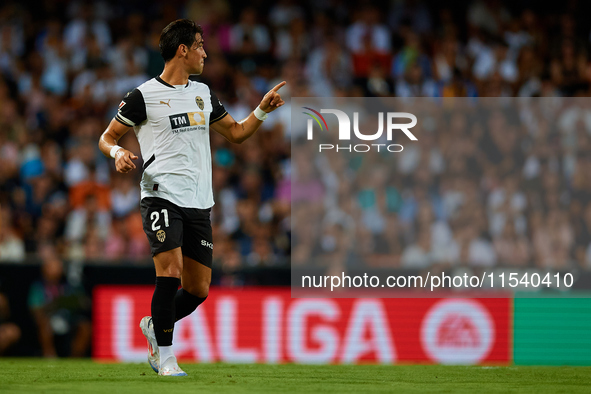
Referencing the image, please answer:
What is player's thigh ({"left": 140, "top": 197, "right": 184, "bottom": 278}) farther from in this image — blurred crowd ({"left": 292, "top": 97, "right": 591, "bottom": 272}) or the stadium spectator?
the stadium spectator

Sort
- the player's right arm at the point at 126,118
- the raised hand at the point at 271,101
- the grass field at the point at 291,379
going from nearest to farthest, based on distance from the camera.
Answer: the grass field at the point at 291,379 < the player's right arm at the point at 126,118 < the raised hand at the point at 271,101

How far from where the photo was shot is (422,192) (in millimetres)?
10727

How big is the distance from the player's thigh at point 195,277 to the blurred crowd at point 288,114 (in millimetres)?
4343

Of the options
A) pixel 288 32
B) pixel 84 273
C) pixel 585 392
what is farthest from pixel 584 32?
pixel 585 392

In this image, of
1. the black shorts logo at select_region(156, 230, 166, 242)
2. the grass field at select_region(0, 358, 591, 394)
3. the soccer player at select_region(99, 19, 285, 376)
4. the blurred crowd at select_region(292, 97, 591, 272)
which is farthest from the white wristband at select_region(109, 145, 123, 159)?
the blurred crowd at select_region(292, 97, 591, 272)

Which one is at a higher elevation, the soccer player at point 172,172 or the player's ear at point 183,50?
the player's ear at point 183,50

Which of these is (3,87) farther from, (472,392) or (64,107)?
(472,392)

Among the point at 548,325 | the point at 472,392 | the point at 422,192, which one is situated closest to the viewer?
the point at 472,392

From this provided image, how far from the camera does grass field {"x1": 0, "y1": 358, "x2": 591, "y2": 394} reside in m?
5.55

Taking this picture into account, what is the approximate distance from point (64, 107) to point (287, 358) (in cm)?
620

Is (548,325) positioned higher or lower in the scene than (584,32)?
lower

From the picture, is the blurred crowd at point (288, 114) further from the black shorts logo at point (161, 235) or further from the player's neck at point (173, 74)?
the black shorts logo at point (161, 235)

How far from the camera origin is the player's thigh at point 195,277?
20.8ft

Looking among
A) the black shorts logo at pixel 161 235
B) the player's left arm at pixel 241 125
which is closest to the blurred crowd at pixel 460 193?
the player's left arm at pixel 241 125
